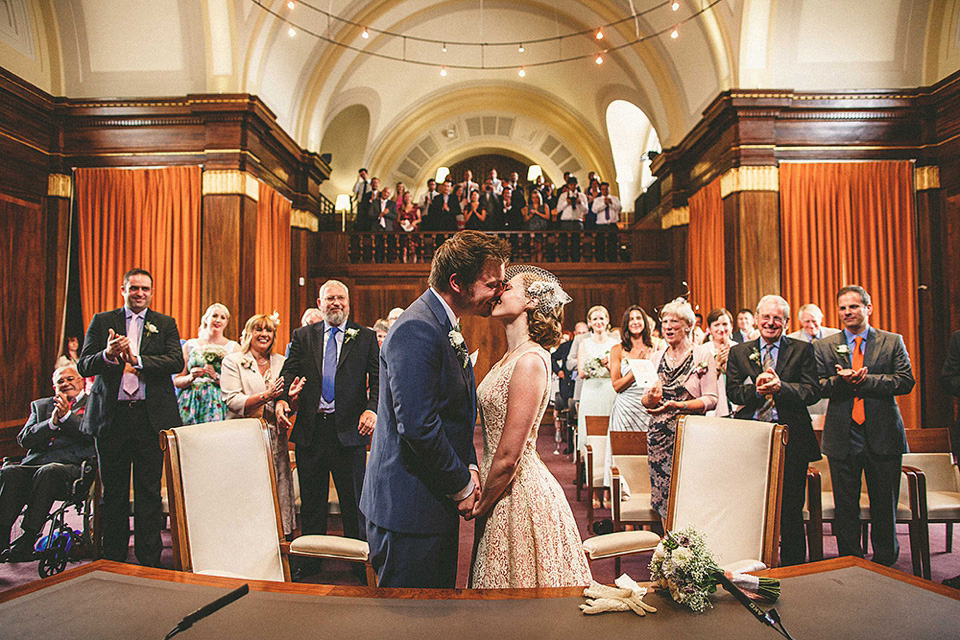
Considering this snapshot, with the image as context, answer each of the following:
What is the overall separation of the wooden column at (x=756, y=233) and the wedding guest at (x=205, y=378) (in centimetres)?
623

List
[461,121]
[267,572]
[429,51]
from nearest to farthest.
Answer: [267,572] < [429,51] < [461,121]

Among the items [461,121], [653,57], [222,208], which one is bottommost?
[222,208]

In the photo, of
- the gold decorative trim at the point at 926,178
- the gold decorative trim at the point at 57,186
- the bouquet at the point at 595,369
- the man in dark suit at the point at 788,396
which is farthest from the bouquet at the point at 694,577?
the gold decorative trim at the point at 57,186

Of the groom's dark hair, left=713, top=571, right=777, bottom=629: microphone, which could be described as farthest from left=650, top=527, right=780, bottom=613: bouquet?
the groom's dark hair

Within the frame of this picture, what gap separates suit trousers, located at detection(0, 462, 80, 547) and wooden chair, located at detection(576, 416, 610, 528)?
134 inches

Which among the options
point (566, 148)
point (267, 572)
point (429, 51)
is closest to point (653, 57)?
point (429, 51)

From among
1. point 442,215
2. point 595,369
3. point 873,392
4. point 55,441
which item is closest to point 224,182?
point 442,215

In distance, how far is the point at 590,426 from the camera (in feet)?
16.5

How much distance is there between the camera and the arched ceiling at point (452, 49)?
309 inches

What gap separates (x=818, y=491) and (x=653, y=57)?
8.59 m

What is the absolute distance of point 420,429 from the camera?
1.82 m

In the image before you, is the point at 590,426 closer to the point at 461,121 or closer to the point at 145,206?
the point at 145,206

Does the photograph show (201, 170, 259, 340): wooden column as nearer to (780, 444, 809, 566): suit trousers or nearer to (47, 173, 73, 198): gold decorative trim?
(47, 173, 73, 198): gold decorative trim

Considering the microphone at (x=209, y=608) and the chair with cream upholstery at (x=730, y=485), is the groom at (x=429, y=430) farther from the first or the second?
the chair with cream upholstery at (x=730, y=485)
